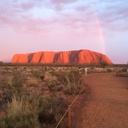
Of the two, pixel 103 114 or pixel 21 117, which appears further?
pixel 103 114

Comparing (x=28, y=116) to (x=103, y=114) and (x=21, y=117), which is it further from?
(x=103, y=114)

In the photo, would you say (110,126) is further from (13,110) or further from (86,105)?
(86,105)

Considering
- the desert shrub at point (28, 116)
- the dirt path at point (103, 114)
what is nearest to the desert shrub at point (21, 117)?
the desert shrub at point (28, 116)

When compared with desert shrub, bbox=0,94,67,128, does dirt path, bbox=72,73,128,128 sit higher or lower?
lower

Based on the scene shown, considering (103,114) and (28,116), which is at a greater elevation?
(28,116)

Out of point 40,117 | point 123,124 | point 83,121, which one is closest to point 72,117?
point 83,121

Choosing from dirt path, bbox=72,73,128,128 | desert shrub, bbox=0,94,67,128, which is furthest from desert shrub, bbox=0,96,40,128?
dirt path, bbox=72,73,128,128

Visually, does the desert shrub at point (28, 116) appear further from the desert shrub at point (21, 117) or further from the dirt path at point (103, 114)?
the dirt path at point (103, 114)

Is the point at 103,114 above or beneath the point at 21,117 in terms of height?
beneath

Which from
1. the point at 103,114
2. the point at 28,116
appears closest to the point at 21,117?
the point at 28,116

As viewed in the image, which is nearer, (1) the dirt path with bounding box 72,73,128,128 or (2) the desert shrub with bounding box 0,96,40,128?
(2) the desert shrub with bounding box 0,96,40,128

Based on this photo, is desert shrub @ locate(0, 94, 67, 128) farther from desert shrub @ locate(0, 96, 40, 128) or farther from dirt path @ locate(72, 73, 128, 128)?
dirt path @ locate(72, 73, 128, 128)

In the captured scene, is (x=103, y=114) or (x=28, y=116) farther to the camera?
(x=103, y=114)

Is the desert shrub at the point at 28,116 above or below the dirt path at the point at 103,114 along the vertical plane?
above
